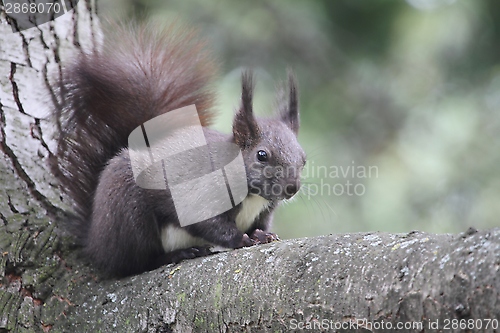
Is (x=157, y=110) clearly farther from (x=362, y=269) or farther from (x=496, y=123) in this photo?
(x=496, y=123)

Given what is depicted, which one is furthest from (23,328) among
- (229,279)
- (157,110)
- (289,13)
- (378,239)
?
(289,13)

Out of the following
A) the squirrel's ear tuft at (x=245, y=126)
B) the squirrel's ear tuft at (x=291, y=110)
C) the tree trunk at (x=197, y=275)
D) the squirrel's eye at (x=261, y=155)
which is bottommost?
the tree trunk at (x=197, y=275)

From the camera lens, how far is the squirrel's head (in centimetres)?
246

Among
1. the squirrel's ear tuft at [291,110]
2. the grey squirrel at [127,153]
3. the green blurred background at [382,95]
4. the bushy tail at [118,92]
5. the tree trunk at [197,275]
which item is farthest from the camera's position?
the green blurred background at [382,95]

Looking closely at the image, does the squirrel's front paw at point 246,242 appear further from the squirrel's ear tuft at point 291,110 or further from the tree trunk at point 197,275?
the squirrel's ear tuft at point 291,110

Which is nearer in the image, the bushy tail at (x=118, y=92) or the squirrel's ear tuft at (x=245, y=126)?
the bushy tail at (x=118, y=92)

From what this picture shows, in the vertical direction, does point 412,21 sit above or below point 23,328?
above

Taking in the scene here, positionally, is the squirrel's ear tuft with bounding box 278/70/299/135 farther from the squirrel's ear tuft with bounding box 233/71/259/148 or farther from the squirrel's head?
the squirrel's ear tuft with bounding box 233/71/259/148

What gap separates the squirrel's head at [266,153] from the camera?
8.07ft

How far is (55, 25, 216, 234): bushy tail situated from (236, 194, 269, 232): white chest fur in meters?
0.46

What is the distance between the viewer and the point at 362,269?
1330 millimetres

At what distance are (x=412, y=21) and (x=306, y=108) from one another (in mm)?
974

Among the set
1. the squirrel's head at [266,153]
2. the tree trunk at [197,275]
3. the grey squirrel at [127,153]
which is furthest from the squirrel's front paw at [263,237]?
the tree trunk at [197,275]

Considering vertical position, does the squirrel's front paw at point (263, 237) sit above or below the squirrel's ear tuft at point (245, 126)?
below
